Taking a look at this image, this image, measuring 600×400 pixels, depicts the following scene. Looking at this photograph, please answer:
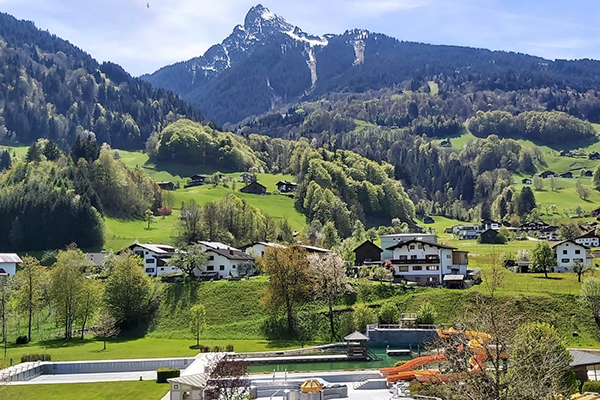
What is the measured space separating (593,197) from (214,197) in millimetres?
116506

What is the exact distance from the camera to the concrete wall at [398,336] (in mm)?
60875

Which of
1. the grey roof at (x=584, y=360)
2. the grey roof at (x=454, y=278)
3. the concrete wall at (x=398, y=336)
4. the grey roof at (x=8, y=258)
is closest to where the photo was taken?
the grey roof at (x=584, y=360)

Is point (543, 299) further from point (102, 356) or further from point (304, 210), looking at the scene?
point (304, 210)

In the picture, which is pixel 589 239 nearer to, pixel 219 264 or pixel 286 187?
pixel 219 264

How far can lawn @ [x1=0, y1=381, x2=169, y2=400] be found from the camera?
1594 inches

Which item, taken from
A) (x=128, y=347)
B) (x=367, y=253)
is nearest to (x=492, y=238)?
(x=367, y=253)

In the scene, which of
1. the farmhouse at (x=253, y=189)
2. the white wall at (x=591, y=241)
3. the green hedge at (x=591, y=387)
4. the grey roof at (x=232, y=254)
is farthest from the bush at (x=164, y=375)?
the farmhouse at (x=253, y=189)

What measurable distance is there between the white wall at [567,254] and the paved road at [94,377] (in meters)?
61.5

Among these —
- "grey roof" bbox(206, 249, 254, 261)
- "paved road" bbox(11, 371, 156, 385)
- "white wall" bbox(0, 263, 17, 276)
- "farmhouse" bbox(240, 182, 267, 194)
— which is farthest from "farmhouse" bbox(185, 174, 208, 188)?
"paved road" bbox(11, 371, 156, 385)

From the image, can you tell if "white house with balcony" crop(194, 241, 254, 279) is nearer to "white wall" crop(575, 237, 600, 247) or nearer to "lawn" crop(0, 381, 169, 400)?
"lawn" crop(0, 381, 169, 400)

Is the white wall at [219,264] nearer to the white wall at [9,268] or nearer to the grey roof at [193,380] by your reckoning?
the white wall at [9,268]

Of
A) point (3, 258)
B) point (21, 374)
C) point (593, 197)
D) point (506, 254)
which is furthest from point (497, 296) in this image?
point (593, 197)

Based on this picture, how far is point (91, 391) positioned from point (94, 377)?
18.8ft

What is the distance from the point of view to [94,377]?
4731cm
